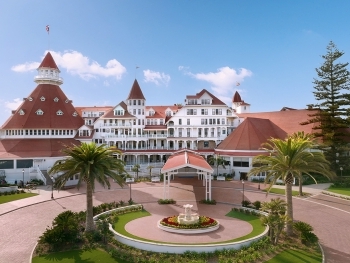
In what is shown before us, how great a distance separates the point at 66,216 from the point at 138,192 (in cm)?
1539

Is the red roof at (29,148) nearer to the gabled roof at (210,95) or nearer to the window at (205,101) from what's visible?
the gabled roof at (210,95)

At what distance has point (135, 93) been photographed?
194 feet

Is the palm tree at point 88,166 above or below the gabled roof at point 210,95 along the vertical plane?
below

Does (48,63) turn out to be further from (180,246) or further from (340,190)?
(340,190)

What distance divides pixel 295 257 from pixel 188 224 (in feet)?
26.5

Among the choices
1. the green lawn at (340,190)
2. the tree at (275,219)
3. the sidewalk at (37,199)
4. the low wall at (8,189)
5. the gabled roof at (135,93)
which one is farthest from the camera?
the gabled roof at (135,93)

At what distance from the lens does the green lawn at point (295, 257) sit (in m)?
17.9

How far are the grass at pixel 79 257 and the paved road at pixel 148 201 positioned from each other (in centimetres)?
123

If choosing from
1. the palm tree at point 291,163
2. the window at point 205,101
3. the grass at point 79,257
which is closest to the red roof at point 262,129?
the window at point 205,101

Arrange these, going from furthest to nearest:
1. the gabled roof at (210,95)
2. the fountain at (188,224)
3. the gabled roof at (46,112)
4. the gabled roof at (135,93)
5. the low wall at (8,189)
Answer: the gabled roof at (135,93), the gabled roof at (210,95), the gabled roof at (46,112), the low wall at (8,189), the fountain at (188,224)

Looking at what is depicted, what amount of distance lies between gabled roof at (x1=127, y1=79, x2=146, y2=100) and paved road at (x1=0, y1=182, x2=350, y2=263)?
21.8 m

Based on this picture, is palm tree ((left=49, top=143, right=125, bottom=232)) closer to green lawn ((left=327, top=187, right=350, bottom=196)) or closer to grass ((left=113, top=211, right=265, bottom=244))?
grass ((left=113, top=211, right=265, bottom=244))

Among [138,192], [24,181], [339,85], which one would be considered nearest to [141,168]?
[138,192]

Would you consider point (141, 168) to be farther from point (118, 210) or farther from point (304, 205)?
point (304, 205)
